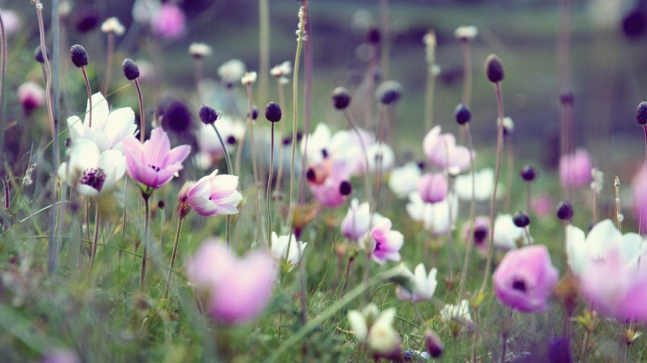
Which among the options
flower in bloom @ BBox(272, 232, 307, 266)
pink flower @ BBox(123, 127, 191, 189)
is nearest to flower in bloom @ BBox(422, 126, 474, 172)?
flower in bloom @ BBox(272, 232, 307, 266)

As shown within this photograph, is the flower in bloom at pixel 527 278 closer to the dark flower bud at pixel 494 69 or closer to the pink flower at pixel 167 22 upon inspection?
the dark flower bud at pixel 494 69

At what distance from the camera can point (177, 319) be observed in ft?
3.52

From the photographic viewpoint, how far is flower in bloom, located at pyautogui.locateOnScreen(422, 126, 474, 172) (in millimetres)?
1601

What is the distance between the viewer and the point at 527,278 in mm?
905

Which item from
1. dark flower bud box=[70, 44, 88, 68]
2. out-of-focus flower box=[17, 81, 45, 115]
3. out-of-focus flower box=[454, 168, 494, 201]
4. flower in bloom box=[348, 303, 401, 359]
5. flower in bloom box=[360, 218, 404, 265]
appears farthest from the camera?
out-of-focus flower box=[454, 168, 494, 201]

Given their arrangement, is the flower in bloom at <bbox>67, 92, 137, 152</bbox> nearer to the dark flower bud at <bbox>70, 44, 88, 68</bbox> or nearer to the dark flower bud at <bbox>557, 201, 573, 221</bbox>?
the dark flower bud at <bbox>70, 44, 88, 68</bbox>

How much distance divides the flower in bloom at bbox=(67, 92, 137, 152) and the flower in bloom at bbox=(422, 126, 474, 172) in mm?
790

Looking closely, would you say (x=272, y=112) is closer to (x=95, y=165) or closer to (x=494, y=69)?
(x=95, y=165)

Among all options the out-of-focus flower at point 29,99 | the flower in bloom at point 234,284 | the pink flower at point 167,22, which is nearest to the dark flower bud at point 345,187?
the flower in bloom at point 234,284

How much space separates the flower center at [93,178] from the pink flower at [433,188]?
914 mm

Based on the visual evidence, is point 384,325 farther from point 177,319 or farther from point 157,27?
point 157,27

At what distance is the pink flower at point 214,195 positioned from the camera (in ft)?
3.47

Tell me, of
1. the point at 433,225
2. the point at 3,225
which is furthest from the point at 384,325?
the point at 433,225

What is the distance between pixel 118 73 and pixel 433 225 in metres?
1.97
